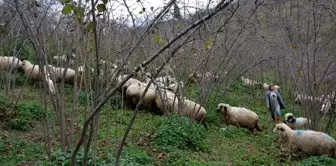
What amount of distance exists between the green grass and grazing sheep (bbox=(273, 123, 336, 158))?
12.0 inches

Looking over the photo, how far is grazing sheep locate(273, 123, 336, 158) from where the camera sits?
356 inches

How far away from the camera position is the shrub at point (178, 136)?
29.8 feet

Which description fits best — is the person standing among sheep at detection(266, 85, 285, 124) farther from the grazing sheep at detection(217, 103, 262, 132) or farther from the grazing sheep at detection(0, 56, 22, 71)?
the grazing sheep at detection(0, 56, 22, 71)

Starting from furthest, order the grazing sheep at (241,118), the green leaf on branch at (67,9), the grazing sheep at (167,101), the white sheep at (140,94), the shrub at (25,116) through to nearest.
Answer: the white sheep at (140,94)
the grazing sheep at (241,118)
the grazing sheep at (167,101)
the shrub at (25,116)
the green leaf on branch at (67,9)

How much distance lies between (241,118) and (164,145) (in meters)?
4.38

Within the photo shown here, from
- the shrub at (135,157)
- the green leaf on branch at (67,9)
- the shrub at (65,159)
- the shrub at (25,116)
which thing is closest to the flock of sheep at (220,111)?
the shrub at (25,116)

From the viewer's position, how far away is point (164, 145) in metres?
8.99

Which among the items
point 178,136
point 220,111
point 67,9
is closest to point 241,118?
point 220,111

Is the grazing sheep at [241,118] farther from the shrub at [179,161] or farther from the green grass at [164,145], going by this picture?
the shrub at [179,161]

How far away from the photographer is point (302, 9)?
11.1 meters

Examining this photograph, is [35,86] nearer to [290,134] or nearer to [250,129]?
[250,129]

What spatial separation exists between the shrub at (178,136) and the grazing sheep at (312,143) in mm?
2324

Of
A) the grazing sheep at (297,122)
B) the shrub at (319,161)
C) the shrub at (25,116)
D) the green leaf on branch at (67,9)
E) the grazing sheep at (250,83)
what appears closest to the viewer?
the green leaf on branch at (67,9)

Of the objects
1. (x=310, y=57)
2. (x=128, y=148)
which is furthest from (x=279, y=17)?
(x=128, y=148)
